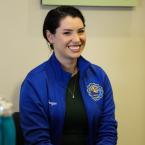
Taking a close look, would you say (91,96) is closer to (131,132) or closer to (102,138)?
(102,138)

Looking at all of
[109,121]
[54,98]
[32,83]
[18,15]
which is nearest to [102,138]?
[109,121]

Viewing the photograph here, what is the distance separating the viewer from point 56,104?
1.55m

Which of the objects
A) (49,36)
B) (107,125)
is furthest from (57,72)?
(107,125)

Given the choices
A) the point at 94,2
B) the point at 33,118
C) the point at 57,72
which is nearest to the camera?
the point at 33,118

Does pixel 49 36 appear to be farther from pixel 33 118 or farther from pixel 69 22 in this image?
pixel 33 118

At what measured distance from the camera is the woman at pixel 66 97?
4.99ft

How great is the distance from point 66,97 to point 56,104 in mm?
72

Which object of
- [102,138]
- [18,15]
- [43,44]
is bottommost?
[102,138]

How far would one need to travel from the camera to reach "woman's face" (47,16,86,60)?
154 centimetres

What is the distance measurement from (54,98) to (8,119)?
2.58ft

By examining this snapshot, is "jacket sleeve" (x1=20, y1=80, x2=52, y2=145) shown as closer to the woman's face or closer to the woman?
the woman

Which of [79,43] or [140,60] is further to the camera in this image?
[140,60]

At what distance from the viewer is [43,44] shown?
1925 millimetres

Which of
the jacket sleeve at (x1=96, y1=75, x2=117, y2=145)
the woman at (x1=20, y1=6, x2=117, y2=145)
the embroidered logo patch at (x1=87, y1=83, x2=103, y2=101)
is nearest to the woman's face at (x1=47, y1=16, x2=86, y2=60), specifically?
the woman at (x1=20, y1=6, x2=117, y2=145)
